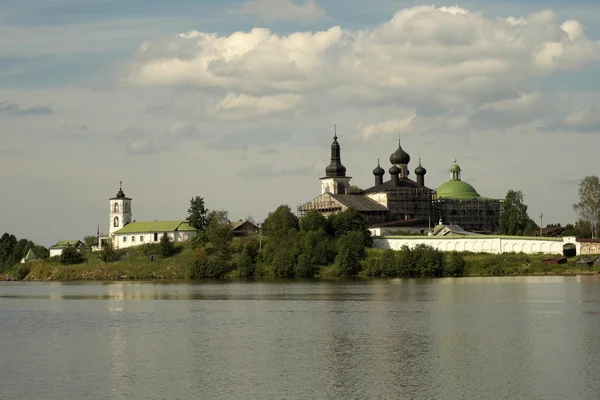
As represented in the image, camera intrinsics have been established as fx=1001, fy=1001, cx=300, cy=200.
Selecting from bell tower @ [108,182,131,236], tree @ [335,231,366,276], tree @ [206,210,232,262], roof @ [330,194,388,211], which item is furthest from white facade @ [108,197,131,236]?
tree @ [335,231,366,276]

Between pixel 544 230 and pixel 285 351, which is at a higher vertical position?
pixel 544 230

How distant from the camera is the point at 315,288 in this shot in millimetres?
74375

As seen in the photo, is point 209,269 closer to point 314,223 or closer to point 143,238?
point 314,223

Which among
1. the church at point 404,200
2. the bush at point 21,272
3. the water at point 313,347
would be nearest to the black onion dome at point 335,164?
the church at point 404,200

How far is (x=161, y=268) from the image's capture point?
10719cm

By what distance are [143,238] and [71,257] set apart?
931cm

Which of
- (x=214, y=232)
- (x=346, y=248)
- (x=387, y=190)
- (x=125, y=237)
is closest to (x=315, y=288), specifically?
(x=346, y=248)

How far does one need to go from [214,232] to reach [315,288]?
33.1 metres

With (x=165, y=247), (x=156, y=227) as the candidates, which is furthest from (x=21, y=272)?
(x=165, y=247)

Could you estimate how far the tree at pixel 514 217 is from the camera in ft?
359

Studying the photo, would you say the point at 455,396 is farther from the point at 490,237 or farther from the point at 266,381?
the point at 490,237

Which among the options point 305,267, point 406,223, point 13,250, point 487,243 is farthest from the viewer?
point 13,250

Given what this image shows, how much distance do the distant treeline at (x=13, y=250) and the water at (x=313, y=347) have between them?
76028 mm

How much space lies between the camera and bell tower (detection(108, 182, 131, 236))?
126812mm
